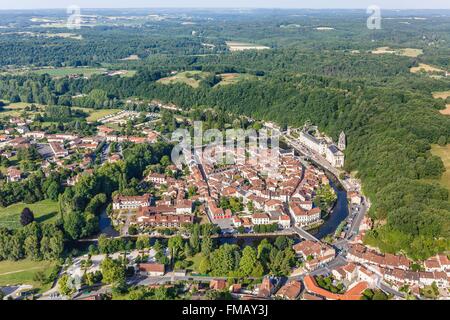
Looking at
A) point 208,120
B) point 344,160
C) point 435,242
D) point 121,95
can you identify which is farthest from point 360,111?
point 121,95

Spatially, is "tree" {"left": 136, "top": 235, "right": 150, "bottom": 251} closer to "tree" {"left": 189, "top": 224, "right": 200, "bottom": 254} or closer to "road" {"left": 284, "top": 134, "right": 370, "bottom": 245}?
"tree" {"left": 189, "top": 224, "right": 200, "bottom": 254}

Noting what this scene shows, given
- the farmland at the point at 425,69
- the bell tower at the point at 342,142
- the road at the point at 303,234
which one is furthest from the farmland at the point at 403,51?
the road at the point at 303,234

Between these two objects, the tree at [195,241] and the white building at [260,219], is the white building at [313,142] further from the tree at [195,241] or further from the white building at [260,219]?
the tree at [195,241]

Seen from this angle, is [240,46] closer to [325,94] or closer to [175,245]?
[325,94]

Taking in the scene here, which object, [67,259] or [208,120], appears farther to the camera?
[208,120]
